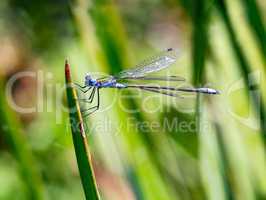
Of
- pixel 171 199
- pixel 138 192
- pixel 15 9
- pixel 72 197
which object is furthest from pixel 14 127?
pixel 15 9

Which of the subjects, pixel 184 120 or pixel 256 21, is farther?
pixel 184 120

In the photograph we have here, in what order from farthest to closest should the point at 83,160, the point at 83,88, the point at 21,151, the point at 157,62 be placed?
the point at 157,62
the point at 83,88
the point at 21,151
the point at 83,160

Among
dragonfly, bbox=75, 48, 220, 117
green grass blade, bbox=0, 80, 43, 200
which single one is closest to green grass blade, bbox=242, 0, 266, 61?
dragonfly, bbox=75, 48, 220, 117

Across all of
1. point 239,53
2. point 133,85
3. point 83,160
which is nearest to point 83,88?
point 133,85

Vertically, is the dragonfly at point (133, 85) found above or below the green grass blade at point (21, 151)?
above

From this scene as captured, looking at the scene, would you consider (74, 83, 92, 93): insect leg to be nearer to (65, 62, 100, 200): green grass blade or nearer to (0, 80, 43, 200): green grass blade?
(0, 80, 43, 200): green grass blade

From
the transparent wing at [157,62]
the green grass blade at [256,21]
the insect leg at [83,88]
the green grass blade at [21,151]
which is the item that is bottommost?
the green grass blade at [21,151]

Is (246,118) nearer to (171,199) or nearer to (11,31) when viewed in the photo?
(171,199)

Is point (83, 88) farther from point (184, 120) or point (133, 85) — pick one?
point (184, 120)

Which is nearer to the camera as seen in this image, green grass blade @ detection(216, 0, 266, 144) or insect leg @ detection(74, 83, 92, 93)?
green grass blade @ detection(216, 0, 266, 144)

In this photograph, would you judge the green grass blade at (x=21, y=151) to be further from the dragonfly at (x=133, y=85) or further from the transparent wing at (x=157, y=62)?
the transparent wing at (x=157, y=62)

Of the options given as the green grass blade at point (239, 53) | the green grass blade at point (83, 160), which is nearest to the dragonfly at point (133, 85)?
the green grass blade at point (239, 53)
